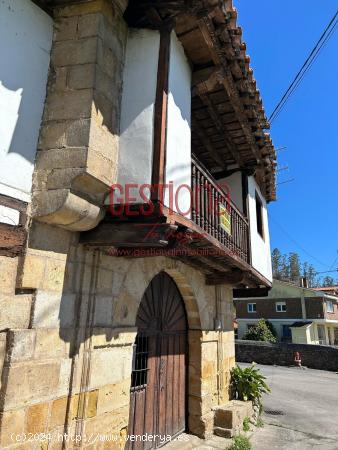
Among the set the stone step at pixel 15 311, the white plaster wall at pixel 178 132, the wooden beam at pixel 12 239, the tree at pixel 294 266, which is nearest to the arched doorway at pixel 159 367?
the white plaster wall at pixel 178 132

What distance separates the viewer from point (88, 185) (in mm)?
3170

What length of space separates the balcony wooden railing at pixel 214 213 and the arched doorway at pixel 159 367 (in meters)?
1.23

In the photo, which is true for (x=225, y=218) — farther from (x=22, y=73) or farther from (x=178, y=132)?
(x=22, y=73)

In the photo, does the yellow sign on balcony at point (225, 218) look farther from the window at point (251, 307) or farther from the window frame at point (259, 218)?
the window at point (251, 307)

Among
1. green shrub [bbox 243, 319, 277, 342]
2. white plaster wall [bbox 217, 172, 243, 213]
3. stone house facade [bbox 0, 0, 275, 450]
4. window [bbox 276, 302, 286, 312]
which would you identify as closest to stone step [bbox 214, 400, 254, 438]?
stone house facade [bbox 0, 0, 275, 450]

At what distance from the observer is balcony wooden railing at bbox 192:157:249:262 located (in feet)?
13.9

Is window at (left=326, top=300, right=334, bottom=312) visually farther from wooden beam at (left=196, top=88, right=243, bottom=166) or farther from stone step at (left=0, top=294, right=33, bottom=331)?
stone step at (left=0, top=294, right=33, bottom=331)

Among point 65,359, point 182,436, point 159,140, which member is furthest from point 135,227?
point 182,436

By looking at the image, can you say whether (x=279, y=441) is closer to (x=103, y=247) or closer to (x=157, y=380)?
(x=157, y=380)

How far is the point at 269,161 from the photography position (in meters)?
7.23

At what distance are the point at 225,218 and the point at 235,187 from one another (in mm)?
1902

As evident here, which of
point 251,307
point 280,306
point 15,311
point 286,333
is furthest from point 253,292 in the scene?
point 251,307

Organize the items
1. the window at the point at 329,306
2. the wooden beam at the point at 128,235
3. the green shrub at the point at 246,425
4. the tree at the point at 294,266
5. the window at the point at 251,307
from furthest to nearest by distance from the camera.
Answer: the tree at the point at 294,266 < the window at the point at 251,307 < the window at the point at 329,306 < the green shrub at the point at 246,425 < the wooden beam at the point at 128,235

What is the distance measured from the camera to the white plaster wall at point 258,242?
6.86 m
